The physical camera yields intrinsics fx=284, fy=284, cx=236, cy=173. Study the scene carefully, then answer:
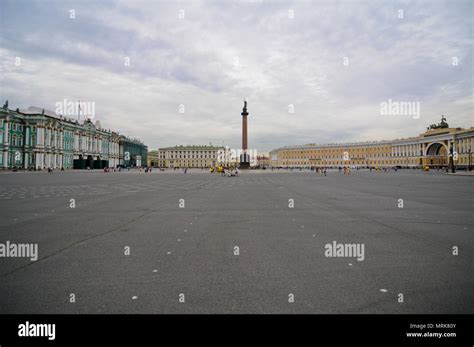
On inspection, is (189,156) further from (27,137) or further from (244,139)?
(244,139)

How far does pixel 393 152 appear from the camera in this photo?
13275 cm

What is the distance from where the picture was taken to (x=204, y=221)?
850 cm

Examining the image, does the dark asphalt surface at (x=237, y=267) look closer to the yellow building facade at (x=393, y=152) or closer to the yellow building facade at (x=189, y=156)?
the yellow building facade at (x=393, y=152)

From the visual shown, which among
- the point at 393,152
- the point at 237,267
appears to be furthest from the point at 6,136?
the point at 393,152

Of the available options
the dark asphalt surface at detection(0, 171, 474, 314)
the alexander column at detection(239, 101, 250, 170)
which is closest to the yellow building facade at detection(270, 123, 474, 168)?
the alexander column at detection(239, 101, 250, 170)

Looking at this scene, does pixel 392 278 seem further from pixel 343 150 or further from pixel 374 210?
pixel 343 150

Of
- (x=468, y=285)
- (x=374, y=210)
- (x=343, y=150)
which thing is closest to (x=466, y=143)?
(x=343, y=150)

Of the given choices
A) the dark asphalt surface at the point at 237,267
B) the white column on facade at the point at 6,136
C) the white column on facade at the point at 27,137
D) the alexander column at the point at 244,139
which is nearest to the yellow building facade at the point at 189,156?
the alexander column at the point at 244,139

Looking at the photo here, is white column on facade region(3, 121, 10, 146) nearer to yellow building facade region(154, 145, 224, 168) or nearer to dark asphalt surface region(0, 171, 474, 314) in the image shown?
dark asphalt surface region(0, 171, 474, 314)

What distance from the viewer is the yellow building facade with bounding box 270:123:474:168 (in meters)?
99.4

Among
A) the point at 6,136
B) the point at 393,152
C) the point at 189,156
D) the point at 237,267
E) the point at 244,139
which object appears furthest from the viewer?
the point at 189,156

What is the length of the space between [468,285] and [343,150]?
150 m

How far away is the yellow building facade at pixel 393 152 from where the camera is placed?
326 feet

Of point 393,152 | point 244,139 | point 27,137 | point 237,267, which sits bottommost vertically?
point 237,267
